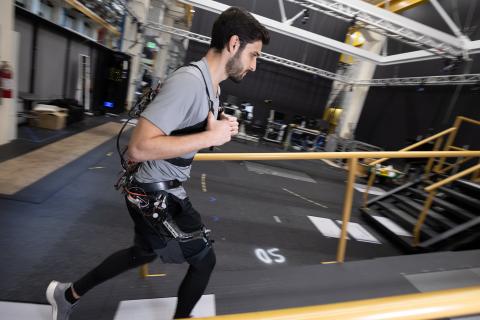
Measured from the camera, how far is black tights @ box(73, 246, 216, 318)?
4.37 ft

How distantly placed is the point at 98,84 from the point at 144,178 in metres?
8.71

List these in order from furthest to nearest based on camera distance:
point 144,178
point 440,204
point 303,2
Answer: point 303,2
point 440,204
point 144,178

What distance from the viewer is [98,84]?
→ 8641 millimetres

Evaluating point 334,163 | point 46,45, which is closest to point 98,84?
point 46,45

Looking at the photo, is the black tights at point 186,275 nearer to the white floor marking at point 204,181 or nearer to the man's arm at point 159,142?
the man's arm at point 159,142

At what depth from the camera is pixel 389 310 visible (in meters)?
0.62

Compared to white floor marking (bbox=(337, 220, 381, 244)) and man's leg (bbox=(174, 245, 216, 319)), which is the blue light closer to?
white floor marking (bbox=(337, 220, 381, 244))

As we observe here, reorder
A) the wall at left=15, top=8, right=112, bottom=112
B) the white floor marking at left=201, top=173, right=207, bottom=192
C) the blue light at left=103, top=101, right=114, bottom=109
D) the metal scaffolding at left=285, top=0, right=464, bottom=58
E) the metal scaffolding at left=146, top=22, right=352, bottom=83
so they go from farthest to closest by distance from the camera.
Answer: the metal scaffolding at left=146, top=22, right=352, bottom=83, the blue light at left=103, top=101, right=114, bottom=109, the metal scaffolding at left=285, top=0, right=464, bottom=58, the wall at left=15, top=8, right=112, bottom=112, the white floor marking at left=201, top=173, right=207, bottom=192

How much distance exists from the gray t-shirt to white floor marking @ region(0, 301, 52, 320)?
3.50 feet

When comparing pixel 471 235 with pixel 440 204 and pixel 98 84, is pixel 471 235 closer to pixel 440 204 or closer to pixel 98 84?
pixel 440 204

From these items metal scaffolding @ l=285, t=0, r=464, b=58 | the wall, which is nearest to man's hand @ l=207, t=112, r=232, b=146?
the wall

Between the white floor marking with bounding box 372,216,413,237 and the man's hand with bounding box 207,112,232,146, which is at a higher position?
the man's hand with bounding box 207,112,232,146

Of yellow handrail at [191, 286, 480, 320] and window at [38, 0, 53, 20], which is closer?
yellow handrail at [191, 286, 480, 320]

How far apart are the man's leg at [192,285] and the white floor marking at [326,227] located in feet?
9.02
